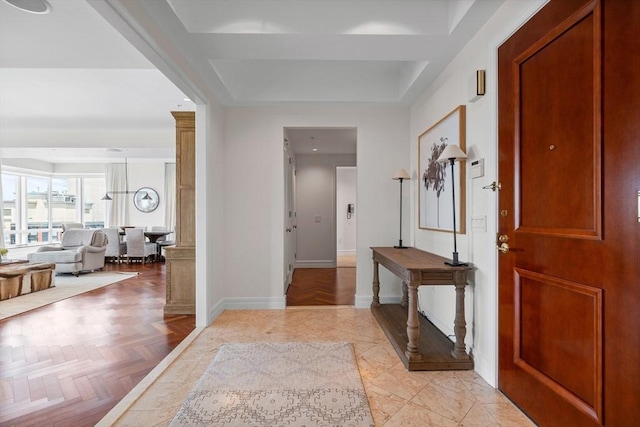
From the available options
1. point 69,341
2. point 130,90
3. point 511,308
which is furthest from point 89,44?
point 511,308

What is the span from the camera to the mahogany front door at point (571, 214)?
1173mm

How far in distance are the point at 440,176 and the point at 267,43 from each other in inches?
73.9

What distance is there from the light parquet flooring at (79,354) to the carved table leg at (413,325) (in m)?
1.99

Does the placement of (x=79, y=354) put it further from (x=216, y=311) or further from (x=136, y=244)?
(x=136, y=244)

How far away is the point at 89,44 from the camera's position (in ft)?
8.83

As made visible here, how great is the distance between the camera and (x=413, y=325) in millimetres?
2236

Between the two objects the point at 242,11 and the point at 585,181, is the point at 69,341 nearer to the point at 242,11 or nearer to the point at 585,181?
the point at 242,11

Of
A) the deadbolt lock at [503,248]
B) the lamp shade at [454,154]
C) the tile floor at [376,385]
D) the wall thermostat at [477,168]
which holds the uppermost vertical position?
the lamp shade at [454,154]

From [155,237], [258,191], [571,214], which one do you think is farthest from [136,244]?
[571,214]

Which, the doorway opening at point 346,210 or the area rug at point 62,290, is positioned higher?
the doorway opening at point 346,210

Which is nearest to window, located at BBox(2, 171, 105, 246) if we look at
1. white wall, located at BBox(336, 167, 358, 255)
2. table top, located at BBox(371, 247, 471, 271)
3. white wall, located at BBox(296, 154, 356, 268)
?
white wall, located at BBox(296, 154, 356, 268)

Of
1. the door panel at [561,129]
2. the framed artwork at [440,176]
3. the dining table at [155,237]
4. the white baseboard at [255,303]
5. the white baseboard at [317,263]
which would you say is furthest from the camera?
the dining table at [155,237]

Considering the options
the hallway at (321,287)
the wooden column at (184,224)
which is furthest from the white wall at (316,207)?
the wooden column at (184,224)

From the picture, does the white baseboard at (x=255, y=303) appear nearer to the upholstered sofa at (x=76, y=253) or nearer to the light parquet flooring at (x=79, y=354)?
the light parquet flooring at (x=79, y=354)
